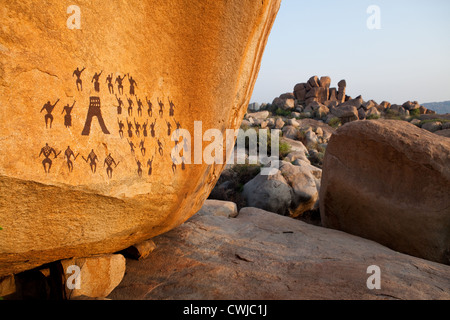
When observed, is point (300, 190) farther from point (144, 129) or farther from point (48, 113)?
point (48, 113)

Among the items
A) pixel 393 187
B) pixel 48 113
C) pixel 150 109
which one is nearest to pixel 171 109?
pixel 150 109

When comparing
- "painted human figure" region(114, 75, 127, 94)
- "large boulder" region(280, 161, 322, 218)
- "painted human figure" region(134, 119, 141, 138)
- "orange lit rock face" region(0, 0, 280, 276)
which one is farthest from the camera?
"large boulder" region(280, 161, 322, 218)

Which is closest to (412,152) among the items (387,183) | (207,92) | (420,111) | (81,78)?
(387,183)

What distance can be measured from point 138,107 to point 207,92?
0.65m

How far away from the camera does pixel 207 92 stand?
2482 mm

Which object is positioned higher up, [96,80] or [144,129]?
[96,80]

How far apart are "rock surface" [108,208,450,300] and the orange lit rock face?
454mm

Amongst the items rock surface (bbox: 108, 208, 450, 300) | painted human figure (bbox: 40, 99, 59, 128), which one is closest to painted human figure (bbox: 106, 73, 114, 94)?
painted human figure (bbox: 40, 99, 59, 128)

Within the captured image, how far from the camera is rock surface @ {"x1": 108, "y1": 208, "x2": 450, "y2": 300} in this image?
90.7 inches

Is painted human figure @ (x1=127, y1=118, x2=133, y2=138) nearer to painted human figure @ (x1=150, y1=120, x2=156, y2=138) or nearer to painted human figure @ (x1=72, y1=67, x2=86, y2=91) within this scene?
painted human figure @ (x1=150, y1=120, x2=156, y2=138)

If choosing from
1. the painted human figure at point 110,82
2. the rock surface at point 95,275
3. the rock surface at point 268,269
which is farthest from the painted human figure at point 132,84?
the rock surface at point 268,269

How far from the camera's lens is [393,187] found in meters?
3.88

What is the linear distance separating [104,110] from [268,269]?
1.97 m
